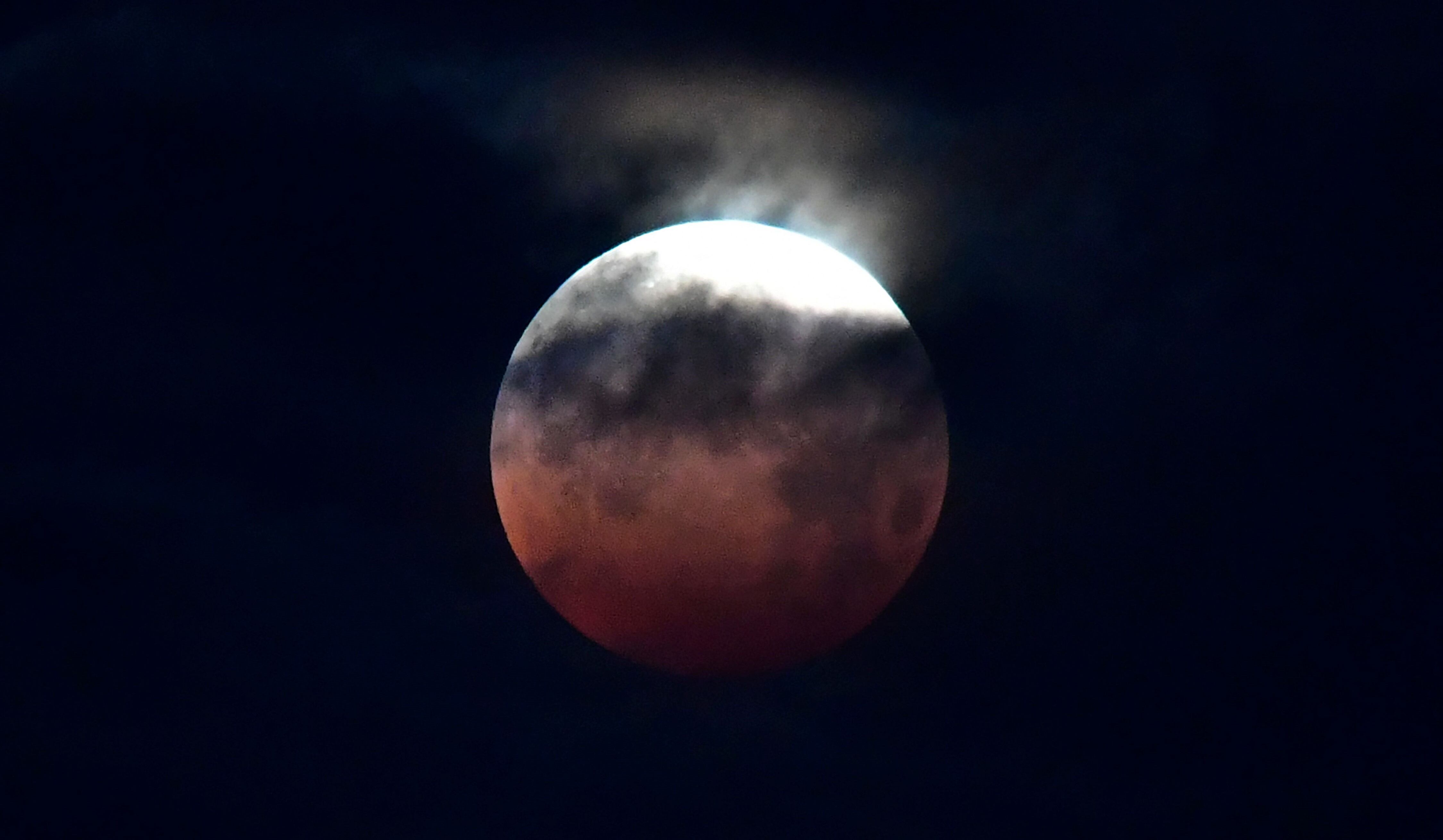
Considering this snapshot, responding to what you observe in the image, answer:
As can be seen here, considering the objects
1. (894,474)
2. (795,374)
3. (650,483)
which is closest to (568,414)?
(650,483)

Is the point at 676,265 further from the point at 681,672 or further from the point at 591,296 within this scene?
the point at 681,672

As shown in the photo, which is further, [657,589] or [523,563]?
[523,563]

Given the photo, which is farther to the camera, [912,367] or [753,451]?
[912,367]

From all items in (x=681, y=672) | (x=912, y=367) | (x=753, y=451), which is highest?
(x=912, y=367)

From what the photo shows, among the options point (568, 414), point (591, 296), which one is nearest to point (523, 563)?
point (568, 414)

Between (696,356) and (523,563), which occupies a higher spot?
(696,356)

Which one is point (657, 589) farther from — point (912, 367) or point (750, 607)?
point (912, 367)
